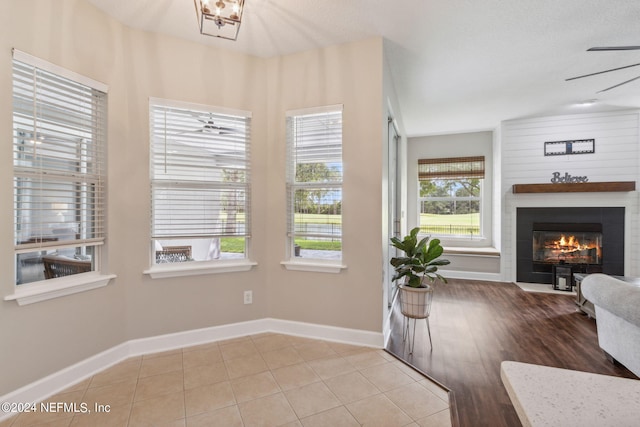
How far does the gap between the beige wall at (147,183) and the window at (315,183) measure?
3.8 inches

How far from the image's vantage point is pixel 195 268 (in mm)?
2814

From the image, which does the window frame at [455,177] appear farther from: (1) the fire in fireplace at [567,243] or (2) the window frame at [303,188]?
(2) the window frame at [303,188]

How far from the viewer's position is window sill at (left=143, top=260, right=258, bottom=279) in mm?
2691

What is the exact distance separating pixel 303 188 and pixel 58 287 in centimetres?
205

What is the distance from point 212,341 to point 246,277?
660 mm

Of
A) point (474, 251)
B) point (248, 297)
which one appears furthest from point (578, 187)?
point (248, 297)

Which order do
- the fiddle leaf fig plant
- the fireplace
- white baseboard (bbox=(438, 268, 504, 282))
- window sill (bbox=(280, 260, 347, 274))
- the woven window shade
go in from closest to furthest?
the fiddle leaf fig plant < window sill (bbox=(280, 260, 347, 274)) < the fireplace < white baseboard (bbox=(438, 268, 504, 282)) < the woven window shade

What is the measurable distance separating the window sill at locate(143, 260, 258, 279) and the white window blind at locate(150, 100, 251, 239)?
270 millimetres

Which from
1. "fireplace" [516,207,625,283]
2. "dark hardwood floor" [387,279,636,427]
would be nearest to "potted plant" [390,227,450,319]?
"dark hardwood floor" [387,279,636,427]

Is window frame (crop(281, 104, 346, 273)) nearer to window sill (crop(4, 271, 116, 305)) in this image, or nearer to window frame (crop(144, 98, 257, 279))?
window frame (crop(144, 98, 257, 279))

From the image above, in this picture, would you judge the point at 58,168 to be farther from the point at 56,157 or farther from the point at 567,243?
the point at 567,243

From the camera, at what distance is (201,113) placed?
289 cm

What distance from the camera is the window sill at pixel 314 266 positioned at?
290 cm

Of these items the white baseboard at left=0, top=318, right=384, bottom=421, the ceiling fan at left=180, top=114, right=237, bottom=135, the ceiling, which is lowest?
the white baseboard at left=0, top=318, right=384, bottom=421
